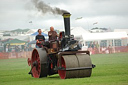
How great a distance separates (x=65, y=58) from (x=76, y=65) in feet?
1.53

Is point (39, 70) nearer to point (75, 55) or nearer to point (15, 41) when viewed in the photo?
point (75, 55)

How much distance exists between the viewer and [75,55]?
11820 millimetres

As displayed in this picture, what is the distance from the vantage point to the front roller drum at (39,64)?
42.8ft

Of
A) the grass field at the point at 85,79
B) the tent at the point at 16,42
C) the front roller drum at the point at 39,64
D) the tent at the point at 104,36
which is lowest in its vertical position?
the grass field at the point at 85,79

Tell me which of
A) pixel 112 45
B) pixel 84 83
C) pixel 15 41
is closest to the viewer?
pixel 84 83

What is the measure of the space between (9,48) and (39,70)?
37820 millimetres

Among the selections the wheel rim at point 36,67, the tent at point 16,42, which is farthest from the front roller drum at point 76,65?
the tent at point 16,42

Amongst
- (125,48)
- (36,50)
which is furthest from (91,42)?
(36,50)

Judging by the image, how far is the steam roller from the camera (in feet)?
37.6

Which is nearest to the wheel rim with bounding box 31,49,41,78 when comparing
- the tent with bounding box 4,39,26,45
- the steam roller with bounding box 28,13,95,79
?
the steam roller with bounding box 28,13,95,79

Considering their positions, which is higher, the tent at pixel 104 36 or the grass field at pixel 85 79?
the tent at pixel 104 36

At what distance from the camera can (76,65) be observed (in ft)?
37.6

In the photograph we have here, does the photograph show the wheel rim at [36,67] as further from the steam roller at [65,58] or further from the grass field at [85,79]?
the grass field at [85,79]

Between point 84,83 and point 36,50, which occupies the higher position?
point 36,50
